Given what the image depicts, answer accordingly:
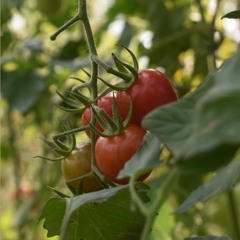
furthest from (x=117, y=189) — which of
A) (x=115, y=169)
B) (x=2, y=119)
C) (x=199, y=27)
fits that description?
(x=2, y=119)

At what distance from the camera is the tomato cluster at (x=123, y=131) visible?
66 cm

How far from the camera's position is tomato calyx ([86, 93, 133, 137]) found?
64cm

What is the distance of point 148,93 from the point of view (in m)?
0.69

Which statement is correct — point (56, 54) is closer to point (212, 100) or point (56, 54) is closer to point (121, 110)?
point (121, 110)

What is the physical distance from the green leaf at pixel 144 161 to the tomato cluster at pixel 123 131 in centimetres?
12

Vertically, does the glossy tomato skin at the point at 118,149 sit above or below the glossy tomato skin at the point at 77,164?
above

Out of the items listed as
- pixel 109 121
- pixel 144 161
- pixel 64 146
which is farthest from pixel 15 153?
pixel 144 161

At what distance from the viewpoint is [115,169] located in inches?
25.9

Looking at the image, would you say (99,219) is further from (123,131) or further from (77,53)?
(77,53)

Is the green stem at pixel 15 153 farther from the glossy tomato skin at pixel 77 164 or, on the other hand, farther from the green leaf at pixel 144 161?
the green leaf at pixel 144 161

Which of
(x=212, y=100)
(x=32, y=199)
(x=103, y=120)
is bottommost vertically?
(x=32, y=199)

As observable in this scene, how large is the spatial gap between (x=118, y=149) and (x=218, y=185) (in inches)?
4.2

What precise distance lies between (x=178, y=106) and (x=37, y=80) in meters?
1.07

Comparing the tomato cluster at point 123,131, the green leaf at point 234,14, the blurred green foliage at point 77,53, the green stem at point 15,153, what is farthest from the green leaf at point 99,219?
the green stem at point 15,153
